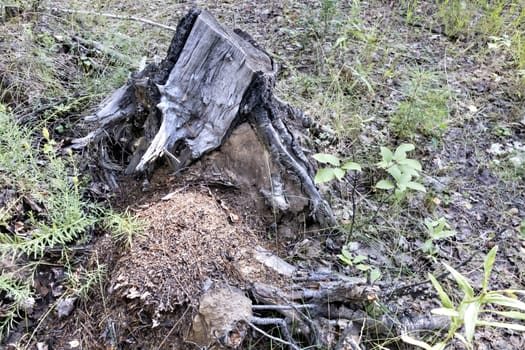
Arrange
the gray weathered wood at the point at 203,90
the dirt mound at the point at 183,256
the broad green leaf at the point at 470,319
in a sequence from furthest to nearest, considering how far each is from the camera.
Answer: the gray weathered wood at the point at 203,90
the dirt mound at the point at 183,256
the broad green leaf at the point at 470,319

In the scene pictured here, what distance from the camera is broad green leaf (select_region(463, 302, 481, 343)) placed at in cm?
146

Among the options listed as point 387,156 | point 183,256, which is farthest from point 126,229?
point 387,156

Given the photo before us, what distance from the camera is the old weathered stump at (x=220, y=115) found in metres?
2.37

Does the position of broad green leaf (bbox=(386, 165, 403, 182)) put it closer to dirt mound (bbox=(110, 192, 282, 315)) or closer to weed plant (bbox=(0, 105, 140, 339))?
dirt mound (bbox=(110, 192, 282, 315))

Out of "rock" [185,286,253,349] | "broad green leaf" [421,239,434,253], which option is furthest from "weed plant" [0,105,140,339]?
"broad green leaf" [421,239,434,253]

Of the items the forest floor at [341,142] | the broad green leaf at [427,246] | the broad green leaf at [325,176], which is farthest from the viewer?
the broad green leaf at [427,246]

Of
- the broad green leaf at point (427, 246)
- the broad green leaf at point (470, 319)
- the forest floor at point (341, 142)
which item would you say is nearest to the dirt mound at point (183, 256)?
the forest floor at point (341, 142)

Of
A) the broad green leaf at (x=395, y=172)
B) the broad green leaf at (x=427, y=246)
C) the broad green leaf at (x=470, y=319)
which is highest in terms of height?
the broad green leaf at (x=395, y=172)

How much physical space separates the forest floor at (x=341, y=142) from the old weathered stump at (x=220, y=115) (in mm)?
177

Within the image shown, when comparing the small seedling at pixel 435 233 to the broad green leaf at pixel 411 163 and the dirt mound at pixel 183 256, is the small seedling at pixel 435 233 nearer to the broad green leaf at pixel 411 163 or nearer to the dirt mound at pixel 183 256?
the broad green leaf at pixel 411 163

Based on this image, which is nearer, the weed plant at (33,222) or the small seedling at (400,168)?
the weed plant at (33,222)

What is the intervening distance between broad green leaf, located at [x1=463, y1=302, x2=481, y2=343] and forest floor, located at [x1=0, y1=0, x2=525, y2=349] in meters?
0.56

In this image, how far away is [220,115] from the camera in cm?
239

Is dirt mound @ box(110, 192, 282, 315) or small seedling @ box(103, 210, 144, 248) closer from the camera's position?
dirt mound @ box(110, 192, 282, 315)
